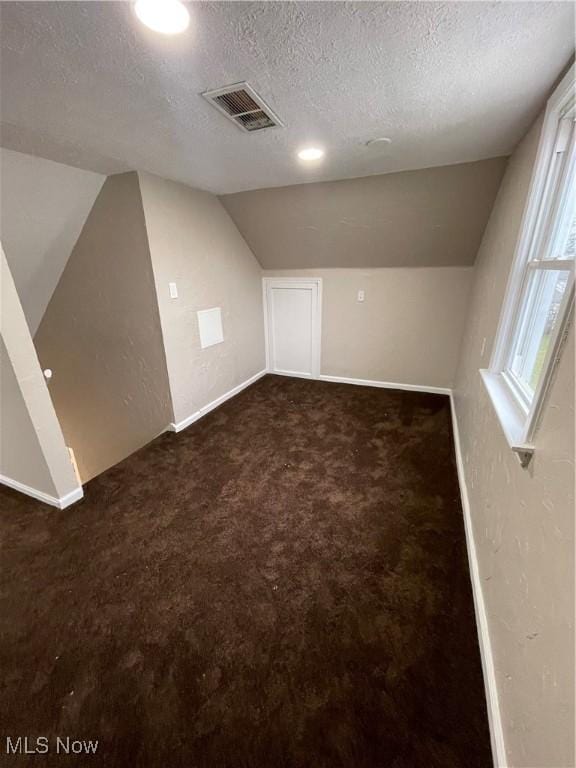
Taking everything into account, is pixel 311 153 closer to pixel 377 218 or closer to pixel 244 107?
pixel 244 107

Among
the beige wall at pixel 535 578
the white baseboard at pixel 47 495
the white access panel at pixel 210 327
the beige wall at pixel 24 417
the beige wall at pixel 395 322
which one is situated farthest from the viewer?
the beige wall at pixel 395 322

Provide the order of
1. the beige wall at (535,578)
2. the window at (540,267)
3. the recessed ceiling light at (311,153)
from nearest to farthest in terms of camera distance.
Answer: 1. the beige wall at (535,578)
2. the window at (540,267)
3. the recessed ceiling light at (311,153)

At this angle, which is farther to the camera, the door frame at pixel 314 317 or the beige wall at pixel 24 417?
the door frame at pixel 314 317

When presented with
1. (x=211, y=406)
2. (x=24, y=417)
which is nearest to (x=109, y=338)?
(x=211, y=406)

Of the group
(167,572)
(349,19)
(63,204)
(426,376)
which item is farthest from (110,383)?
(426,376)

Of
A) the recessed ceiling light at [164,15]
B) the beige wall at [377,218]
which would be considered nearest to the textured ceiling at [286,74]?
the recessed ceiling light at [164,15]

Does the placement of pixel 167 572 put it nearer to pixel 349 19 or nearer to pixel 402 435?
pixel 402 435

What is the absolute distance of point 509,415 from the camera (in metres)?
1.32

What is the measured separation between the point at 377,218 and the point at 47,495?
343cm

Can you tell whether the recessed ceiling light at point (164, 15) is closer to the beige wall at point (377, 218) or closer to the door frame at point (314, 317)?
the beige wall at point (377, 218)

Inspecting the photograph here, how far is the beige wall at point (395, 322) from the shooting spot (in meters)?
Result: 3.31

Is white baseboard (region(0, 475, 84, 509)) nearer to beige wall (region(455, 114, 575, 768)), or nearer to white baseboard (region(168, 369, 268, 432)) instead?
white baseboard (region(168, 369, 268, 432))

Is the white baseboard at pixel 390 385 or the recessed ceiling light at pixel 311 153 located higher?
the recessed ceiling light at pixel 311 153

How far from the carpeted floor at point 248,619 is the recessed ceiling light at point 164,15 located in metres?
2.17
